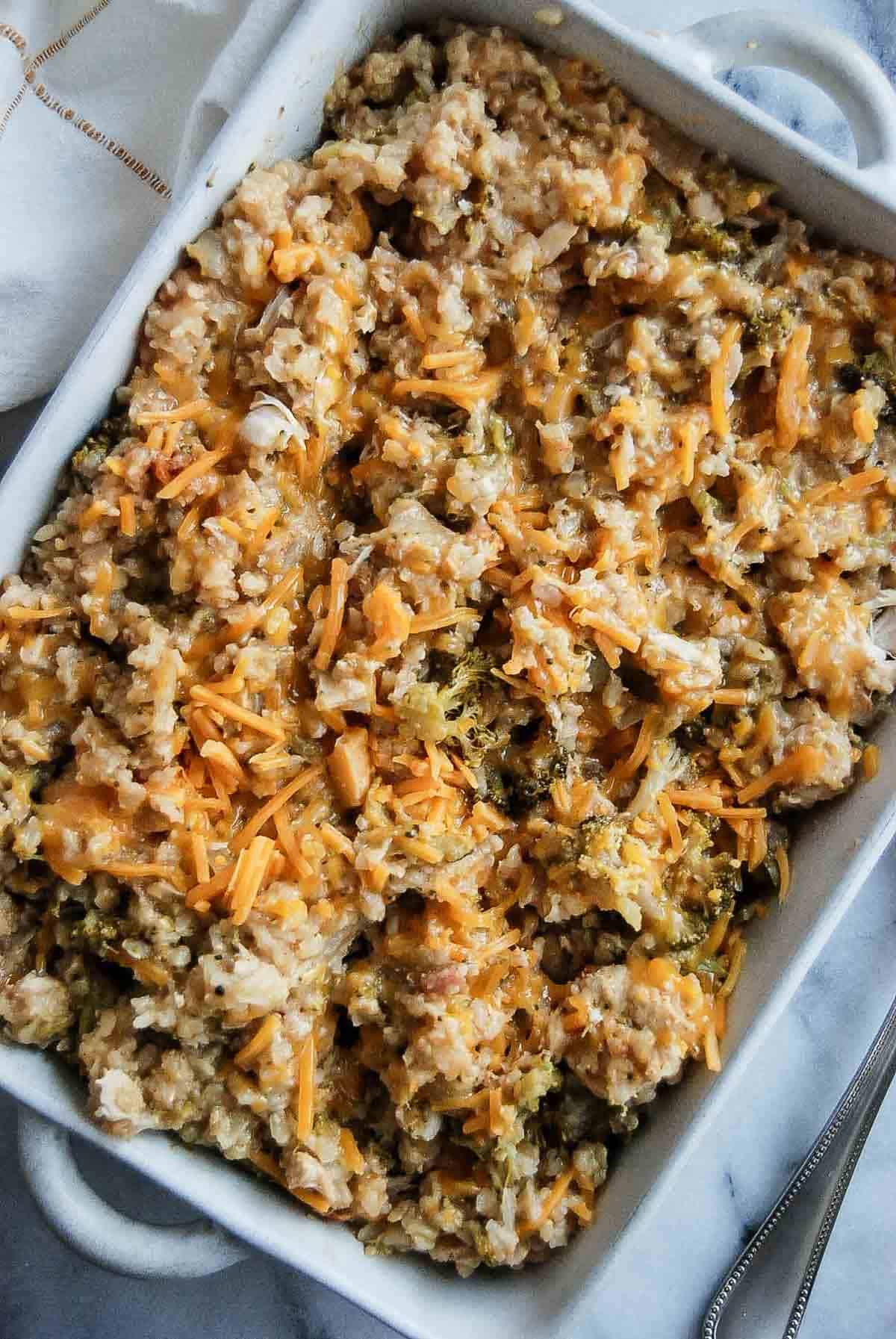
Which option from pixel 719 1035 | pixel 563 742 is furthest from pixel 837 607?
pixel 719 1035

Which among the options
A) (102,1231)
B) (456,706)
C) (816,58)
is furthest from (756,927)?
(816,58)

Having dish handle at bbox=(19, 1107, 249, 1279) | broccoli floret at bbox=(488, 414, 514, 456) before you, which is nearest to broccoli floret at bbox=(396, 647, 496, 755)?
broccoli floret at bbox=(488, 414, 514, 456)

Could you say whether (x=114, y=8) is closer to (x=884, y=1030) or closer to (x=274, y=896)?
(x=274, y=896)

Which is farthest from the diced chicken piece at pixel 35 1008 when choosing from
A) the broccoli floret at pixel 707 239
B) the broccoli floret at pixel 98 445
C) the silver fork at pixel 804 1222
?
the broccoli floret at pixel 707 239

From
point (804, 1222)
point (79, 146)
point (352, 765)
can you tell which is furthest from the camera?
point (804, 1222)

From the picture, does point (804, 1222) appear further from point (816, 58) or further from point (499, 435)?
point (816, 58)
